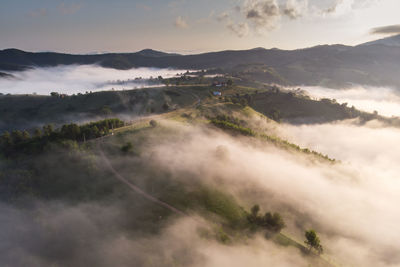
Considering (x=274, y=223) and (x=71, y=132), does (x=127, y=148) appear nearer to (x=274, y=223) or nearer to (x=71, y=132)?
(x=71, y=132)

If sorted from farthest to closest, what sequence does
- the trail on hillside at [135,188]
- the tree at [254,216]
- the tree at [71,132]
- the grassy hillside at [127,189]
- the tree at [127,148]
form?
the tree at [71,132] < the tree at [127,148] < the tree at [254,216] < the trail on hillside at [135,188] < the grassy hillside at [127,189]

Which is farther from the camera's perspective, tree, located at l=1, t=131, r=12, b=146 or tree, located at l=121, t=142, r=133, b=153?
tree, located at l=1, t=131, r=12, b=146

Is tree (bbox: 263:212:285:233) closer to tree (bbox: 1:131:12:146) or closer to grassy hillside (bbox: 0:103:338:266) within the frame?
grassy hillside (bbox: 0:103:338:266)

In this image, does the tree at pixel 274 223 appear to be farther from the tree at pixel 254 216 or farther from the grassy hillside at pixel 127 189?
the tree at pixel 254 216

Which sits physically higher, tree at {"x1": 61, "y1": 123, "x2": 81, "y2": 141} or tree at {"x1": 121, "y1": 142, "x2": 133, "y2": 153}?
tree at {"x1": 61, "y1": 123, "x2": 81, "y2": 141}

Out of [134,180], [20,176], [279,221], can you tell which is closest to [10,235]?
[20,176]


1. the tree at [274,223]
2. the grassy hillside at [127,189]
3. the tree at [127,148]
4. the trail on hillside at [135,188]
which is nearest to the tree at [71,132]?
the grassy hillside at [127,189]

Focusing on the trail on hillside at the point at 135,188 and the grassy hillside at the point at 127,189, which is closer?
the grassy hillside at the point at 127,189

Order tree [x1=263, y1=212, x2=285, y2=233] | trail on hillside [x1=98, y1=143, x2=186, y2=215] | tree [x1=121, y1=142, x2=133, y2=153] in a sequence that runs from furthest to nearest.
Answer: tree [x1=121, y1=142, x2=133, y2=153]
trail on hillside [x1=98, y1=143, x2=186, y2=215]
tree [x1=263, y1=212, x2=285, y2=233]

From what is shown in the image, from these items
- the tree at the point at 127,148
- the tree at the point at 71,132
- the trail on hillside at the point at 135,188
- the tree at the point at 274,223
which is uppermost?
the tree at the point at 71,132

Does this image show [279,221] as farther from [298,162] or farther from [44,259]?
[298,162]

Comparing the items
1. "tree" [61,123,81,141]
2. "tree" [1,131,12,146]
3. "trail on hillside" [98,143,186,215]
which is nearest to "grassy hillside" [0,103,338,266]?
"trail on hillside" [98,143,186,215]
